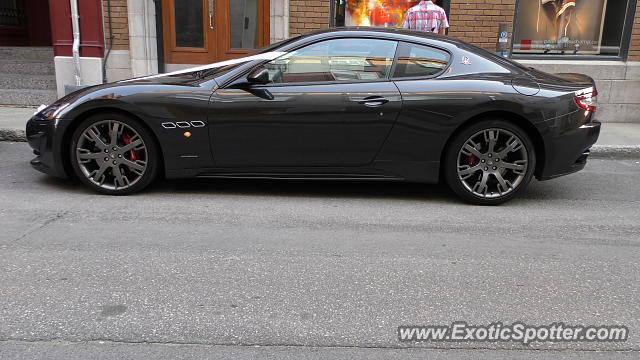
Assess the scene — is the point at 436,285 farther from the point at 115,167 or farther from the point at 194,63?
the point at 194,63

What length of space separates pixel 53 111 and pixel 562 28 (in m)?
8.93

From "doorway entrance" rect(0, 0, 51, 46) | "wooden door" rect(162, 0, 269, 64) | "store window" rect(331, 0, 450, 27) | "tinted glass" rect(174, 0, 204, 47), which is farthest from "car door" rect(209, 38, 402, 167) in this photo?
"doorway entrance" rect(0, 0, 51, 46)

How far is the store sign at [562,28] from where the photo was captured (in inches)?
394

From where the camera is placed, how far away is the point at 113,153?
4977 millimetres

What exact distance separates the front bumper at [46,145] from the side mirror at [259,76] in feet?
6.07

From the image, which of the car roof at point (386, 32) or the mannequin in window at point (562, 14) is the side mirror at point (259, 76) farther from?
the mannequin in window at point (562, 14)

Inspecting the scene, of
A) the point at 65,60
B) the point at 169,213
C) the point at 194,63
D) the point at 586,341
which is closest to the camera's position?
the point at 586,341

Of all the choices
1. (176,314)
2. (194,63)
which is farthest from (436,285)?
(194,63)

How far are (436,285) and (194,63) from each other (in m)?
8.18

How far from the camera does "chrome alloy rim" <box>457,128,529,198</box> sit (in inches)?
194

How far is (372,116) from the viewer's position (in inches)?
191

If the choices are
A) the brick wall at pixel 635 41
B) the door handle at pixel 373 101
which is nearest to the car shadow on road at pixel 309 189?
the door handle at pixel 373 101

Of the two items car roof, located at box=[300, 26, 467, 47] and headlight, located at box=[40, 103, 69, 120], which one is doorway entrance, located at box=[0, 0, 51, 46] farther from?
car roof, located at box=[300, 26, 467, 47]

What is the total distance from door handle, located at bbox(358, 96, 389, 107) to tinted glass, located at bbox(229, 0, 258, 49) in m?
6.08
